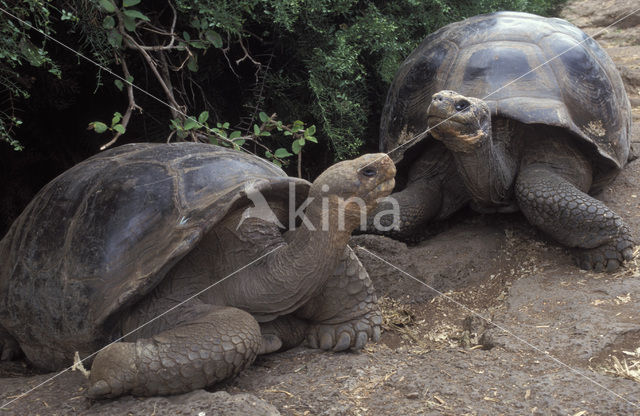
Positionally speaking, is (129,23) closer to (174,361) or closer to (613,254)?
(174,361)

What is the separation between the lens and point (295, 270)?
2.35m

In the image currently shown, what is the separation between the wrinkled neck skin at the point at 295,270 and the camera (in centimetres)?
231

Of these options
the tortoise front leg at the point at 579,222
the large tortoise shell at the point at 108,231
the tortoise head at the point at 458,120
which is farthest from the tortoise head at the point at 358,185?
the tortoise front leg at the point at 579,222

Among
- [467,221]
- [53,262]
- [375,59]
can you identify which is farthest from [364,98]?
[53,262]

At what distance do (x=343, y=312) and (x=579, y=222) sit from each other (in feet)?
4.83

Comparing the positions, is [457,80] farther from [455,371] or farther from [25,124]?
[25,124]

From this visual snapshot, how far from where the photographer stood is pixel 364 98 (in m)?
4.84

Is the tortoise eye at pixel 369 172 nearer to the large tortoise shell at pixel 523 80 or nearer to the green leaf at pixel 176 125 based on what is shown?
the green leaf at pixel 176 125

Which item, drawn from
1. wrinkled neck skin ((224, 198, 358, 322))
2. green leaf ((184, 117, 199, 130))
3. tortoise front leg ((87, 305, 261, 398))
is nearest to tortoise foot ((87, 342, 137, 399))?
tortoise front leg ((87, 305, 261, 398))

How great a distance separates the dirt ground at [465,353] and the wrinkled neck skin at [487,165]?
28 centimetres

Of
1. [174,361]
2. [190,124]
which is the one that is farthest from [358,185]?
[190,124]

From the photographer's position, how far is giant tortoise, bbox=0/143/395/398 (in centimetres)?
219

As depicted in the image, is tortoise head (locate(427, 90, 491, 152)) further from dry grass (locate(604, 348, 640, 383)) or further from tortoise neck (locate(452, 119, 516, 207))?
dry grass (locate(604, 348, 640, 383))

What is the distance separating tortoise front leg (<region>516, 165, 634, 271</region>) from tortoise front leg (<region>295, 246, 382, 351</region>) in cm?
127
